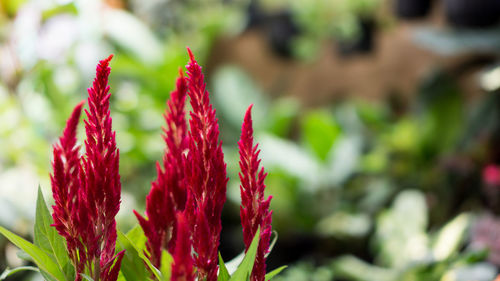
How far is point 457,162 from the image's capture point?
84.9 inches

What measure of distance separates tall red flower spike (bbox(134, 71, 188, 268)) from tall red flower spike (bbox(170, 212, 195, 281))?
0.29 ft

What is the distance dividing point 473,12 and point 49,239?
6.97 ft

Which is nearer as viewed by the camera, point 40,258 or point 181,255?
point 181,255

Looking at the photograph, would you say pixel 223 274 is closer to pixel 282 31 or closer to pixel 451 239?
pixel 451 239

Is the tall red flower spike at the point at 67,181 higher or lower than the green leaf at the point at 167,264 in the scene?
higher

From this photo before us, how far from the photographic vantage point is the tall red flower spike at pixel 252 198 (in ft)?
1.76

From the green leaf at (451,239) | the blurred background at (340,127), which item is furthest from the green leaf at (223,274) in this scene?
the green leaf at (451,239)

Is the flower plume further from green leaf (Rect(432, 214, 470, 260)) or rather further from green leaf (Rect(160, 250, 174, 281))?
green leaf (Rect(432, 214, 470, 260))

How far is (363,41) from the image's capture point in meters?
3.12

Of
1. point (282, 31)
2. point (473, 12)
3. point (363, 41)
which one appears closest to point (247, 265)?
point (473, 12)

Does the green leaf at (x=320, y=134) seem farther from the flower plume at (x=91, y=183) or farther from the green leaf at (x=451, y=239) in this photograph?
the flower plume at (x=91, y=183)

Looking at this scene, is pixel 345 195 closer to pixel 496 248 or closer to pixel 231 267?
pixel 496 248

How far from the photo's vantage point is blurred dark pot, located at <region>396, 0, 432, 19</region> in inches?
98.6

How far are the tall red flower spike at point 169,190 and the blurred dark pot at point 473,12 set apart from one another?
1964mm
